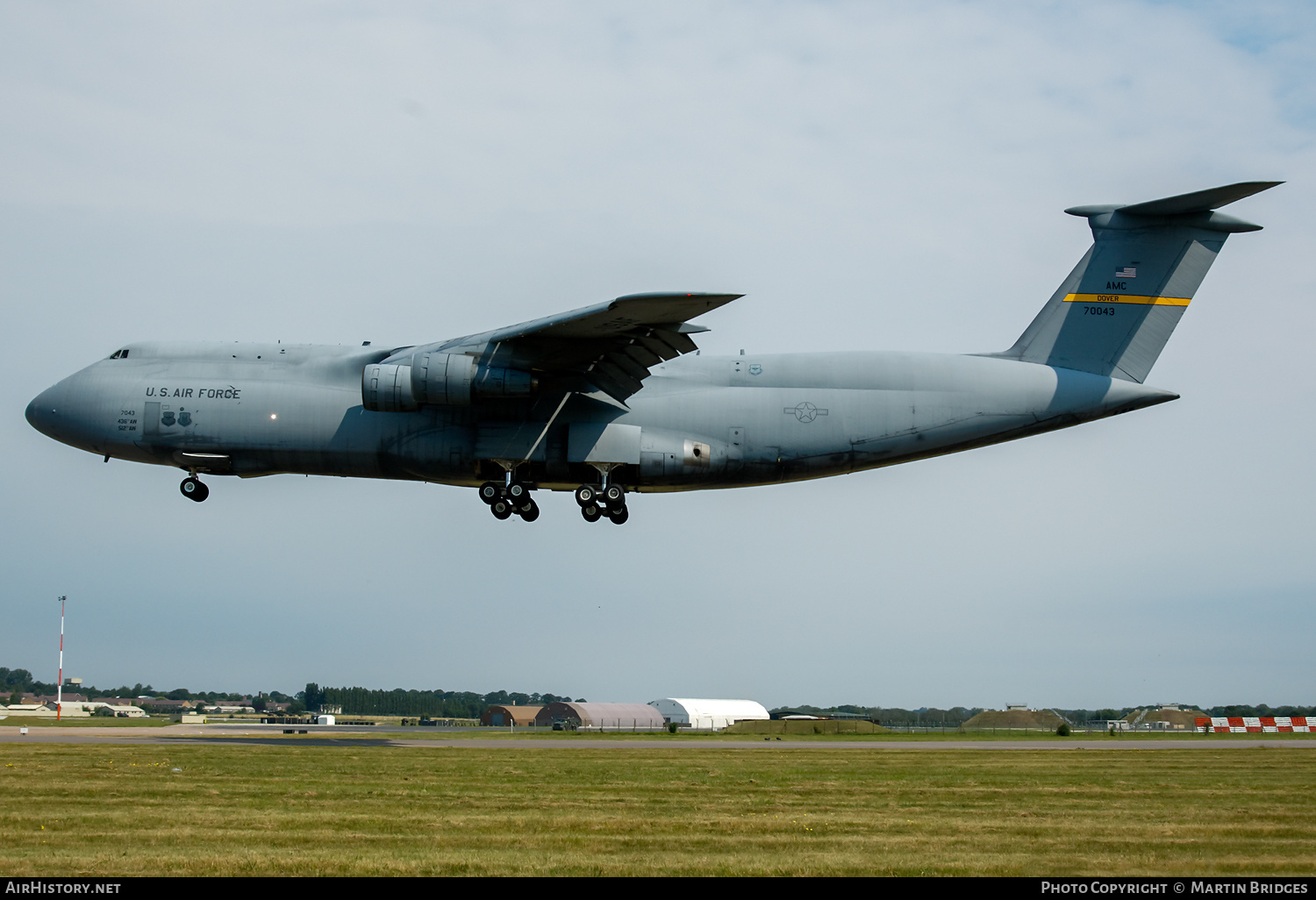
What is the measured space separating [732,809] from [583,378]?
8402 millimetres

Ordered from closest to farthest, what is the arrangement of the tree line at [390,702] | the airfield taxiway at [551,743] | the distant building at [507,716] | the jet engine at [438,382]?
1. the jet engine at [438,382]
2. the airfield taxiway at [551,743]
3. the distant building at [507,716]
4. the tree line at [390,702]

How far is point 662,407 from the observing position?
19891 millimetres

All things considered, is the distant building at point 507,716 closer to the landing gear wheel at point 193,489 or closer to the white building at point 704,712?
the white building at point 704,712

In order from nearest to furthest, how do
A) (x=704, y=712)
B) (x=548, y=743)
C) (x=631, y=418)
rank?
(x=631, y=418) < (x=548, y=743) < (x=704, y=712)

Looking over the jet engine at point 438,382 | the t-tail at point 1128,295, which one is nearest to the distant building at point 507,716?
the jet engine at point 438,382

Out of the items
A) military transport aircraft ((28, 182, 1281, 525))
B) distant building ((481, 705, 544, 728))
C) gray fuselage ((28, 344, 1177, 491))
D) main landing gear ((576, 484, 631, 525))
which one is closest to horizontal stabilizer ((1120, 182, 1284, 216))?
military transport aircraft ((28, 182, 1281, 525))

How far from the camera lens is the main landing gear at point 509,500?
66.4ft

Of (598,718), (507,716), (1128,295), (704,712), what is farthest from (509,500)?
(704,712)

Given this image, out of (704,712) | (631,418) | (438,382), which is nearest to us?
(438,382)

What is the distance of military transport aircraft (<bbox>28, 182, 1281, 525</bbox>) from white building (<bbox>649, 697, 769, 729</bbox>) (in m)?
43.4

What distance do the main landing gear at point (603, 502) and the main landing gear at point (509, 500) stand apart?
86 centimetres

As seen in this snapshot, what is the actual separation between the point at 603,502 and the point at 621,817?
8450 mm

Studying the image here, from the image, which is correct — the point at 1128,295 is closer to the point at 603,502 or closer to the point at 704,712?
the point at 603,502
